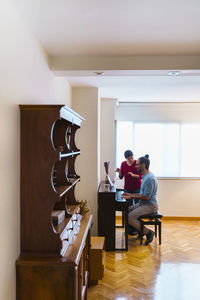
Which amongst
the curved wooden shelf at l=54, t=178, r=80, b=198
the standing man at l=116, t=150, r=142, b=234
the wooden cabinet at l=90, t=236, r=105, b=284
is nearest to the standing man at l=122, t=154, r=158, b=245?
the standing man at l=116, t=150, r=142, b=234

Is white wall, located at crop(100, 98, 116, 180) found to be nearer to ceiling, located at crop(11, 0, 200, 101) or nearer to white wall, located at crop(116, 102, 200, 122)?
white wall, located at crop(116, 102, 200, 122)

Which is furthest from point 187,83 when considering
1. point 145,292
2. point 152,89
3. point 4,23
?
point 4,23

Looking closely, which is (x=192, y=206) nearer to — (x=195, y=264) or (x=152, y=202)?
(x=152, y=202)

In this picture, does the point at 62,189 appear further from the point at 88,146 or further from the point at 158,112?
the point at 158,112

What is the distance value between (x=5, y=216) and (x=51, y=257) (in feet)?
1.55

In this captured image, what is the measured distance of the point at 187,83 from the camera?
14.5 feet

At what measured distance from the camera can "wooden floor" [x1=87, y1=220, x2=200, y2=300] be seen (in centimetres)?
315

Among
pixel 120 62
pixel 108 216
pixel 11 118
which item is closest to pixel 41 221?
pixel 11 118

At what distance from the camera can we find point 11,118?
1.94m

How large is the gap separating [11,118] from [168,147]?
4.98m

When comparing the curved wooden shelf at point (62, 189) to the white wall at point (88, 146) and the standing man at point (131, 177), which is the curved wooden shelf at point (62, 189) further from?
the standing man at point (131, 177)

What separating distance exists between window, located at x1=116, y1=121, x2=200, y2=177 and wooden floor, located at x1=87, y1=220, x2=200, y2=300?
1.69 meters

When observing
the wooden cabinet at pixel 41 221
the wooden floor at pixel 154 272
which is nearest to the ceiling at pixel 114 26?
the wooden cabinet at pixel 41 221

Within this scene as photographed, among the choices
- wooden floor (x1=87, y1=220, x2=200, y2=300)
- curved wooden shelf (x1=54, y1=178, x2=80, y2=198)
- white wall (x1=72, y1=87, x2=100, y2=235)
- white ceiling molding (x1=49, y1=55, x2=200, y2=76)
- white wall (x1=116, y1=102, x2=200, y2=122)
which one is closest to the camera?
curved wooden shelf (x1=54, y1=178, x2=80, y2=198)
